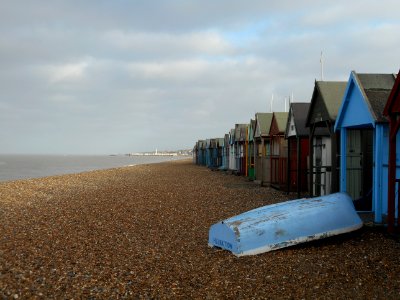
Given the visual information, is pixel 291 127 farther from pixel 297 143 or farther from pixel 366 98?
pixel 366 98

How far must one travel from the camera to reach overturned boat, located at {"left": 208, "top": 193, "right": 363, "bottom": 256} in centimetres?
847

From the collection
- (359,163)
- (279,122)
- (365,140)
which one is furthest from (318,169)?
(279,122)

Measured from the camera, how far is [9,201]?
18516 mm

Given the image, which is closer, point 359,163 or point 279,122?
point 359,163

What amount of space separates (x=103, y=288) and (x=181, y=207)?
9315 millimetres

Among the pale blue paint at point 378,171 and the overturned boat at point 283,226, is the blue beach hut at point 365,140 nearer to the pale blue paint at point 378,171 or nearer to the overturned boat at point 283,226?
the pale blue paint at point 378,171

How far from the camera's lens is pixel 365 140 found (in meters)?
13.4

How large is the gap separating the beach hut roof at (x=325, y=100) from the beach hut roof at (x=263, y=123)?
31.1ft

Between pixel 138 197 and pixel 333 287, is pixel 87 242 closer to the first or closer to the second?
pixel 333 287

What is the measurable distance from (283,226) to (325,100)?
693 cm

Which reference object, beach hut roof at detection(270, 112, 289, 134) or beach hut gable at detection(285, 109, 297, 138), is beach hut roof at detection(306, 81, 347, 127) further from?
beach hut roof at detection(270, 112, 289, 134)

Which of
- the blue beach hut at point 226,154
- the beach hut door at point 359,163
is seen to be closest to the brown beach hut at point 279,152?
the beach hut door at point 359,163

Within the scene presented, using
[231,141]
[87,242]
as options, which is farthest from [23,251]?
[231,141]

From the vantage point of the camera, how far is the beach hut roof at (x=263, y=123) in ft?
82.6
